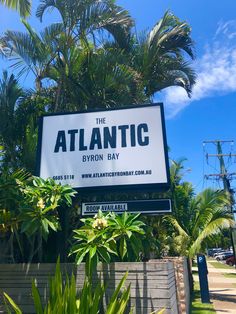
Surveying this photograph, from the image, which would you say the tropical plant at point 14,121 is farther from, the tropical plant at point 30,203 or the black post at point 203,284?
the black post at point 203,284

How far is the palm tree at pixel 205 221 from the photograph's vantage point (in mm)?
10898

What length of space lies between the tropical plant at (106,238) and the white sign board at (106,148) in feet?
3.37

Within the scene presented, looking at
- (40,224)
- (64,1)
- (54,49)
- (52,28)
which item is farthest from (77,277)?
(64,1)

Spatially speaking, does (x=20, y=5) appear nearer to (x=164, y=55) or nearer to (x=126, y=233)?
(x=164, y=55)

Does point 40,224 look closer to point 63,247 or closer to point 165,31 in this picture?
point 63,247

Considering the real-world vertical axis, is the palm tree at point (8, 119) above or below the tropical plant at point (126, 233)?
above

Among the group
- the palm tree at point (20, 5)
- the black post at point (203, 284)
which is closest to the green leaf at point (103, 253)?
the palm tree at point (20, 5)

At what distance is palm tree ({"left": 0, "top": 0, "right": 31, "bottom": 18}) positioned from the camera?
7.00m

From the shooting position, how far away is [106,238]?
4.14 metres

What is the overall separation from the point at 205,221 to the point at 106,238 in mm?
8208

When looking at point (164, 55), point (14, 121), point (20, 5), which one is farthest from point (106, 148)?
point (164, 55)

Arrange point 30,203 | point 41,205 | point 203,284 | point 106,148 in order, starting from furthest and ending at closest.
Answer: point 203,284 < point 106,148 < point 30,203 < point 41,205

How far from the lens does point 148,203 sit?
4.86 m

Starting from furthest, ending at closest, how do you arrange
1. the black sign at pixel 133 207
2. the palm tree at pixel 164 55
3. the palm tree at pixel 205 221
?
the palm tree at pixel 205 221 < the palm tree at pixel 164 55 < the black sign at pixel 133 207
